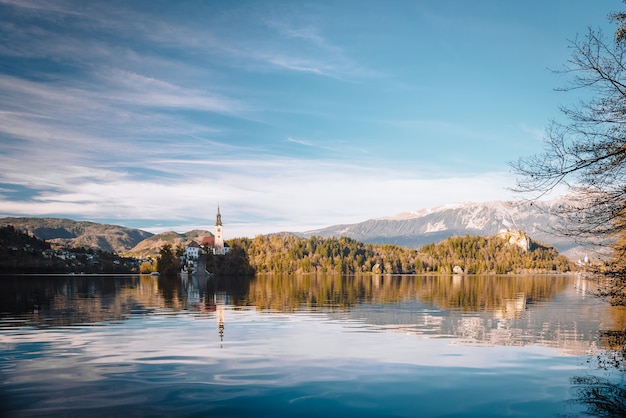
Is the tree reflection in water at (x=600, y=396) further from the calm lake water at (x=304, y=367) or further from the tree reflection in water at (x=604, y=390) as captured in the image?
the calm lake water at (x=304, y=367)

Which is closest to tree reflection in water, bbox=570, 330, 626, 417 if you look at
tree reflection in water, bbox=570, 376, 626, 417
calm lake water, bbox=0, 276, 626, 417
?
tree reflection in water, bbox=570, 376, 626, 417

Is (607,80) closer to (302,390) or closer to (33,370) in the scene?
(302,390)

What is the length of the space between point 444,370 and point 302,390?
26.1 ft

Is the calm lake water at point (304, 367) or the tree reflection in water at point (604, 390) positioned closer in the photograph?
the calm lake water at point (304, 367)

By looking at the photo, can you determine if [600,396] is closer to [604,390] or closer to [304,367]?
[604,390]

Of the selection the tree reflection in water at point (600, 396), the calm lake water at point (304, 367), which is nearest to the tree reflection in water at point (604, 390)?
the tree reflection in water at point (600, 396)

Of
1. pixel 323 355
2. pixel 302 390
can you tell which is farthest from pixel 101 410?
pixel 323 355

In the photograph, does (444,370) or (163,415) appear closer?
(163,415)

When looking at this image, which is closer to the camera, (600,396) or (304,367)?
(600,396)

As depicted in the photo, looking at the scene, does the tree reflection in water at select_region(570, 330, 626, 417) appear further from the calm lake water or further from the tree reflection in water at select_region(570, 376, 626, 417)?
the calm lake water

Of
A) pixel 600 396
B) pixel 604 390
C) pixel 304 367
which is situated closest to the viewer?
pixel 600 396

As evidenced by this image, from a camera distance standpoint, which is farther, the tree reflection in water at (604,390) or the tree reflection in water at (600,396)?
the tree reflection in water at (604,390)

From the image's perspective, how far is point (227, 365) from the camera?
2489cm

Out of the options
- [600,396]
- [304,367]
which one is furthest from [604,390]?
[304,367]
